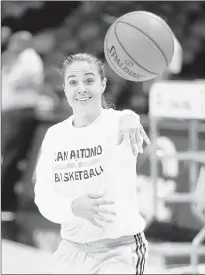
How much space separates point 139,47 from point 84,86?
8.5 inches

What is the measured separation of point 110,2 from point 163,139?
744 mm

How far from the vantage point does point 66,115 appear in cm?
251

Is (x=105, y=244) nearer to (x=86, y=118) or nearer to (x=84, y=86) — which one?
(x=86, y=118)

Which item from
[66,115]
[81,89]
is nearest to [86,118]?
[81,89]

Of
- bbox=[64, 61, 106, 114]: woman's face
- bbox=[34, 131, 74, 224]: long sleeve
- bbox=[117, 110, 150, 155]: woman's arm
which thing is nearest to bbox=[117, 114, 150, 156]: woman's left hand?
bbox=[117, 110, 150, 155]: woman's arm

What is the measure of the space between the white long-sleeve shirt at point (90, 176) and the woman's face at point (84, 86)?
0.17 ft

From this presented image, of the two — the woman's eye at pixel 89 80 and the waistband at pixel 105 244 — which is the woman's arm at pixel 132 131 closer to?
the woman's eye at pixel 89 80

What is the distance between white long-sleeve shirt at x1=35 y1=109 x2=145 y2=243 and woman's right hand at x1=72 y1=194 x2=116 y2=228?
0.06 feet

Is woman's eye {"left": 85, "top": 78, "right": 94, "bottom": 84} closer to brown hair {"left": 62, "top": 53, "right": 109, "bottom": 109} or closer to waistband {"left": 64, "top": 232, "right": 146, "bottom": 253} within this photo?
brown hair {"left": 62, "top": 53, "right": 109, "bottom": 109}

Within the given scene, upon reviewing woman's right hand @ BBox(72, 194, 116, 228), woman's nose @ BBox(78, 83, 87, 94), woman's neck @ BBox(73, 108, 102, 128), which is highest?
woman's nose @ BBox(78, 83, 87, 94)

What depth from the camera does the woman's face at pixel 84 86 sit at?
7.54 feet

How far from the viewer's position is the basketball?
2.28 meters

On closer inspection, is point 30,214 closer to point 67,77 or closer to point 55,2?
point 55,2

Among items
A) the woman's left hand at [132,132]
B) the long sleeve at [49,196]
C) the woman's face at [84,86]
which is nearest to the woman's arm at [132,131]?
the woman's left hand at [132,132]
